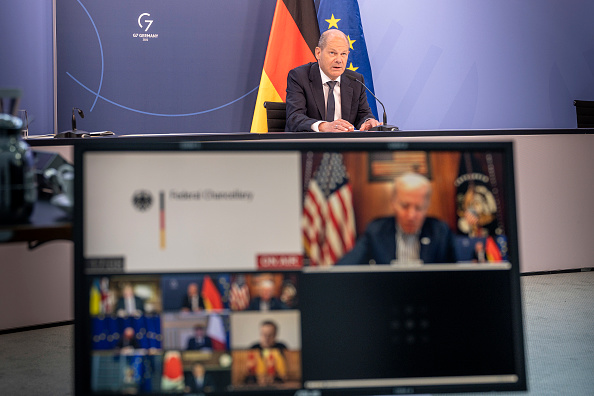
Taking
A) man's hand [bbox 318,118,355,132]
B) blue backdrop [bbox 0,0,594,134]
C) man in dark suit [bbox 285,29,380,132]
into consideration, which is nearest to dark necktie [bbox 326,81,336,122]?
man in dark suit [bbox 285,29,380,132]

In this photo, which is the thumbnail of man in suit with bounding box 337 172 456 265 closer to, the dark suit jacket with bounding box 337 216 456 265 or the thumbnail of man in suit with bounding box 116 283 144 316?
the dark suit jacket with bounding box 337 216 456 265

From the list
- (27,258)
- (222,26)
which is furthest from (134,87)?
(27,258)

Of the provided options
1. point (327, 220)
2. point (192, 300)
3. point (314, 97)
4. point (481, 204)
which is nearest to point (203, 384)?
point (192, 300)

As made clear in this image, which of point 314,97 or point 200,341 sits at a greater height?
point 314,97

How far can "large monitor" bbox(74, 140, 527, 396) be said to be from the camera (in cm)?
83

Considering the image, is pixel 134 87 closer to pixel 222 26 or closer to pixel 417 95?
pixel 222 26

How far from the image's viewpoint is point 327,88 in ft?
12.0

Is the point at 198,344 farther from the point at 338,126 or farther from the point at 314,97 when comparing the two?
the point at 314,97

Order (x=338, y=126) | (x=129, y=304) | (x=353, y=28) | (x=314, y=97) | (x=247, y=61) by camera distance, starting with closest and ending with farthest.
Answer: (x=129, y=304) < (x=338, y=126) < (x=314, y=97) < (x=353, y=28) < (x=247, y=61)

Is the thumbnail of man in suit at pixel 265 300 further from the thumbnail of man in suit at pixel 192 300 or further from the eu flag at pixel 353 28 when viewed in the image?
the eu flag at pixel 353 28

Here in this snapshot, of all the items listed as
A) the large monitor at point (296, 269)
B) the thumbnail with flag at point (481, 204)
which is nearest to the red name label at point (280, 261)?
the large monitor at point (296, 269)

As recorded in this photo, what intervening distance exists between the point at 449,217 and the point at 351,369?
256mm

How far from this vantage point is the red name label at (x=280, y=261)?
2.78 feet

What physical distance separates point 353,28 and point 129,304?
443 cm
